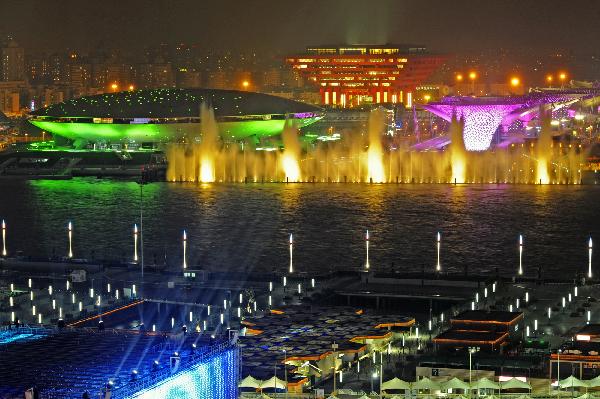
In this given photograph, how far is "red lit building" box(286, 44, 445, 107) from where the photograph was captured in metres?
101

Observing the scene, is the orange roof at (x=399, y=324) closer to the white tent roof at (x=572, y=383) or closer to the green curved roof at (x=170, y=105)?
the white tent roof at (x=572, y=383)

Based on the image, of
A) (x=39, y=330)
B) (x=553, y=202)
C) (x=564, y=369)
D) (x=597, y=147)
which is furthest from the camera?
(x=597, y=147)

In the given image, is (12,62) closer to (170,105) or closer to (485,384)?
(170,105)

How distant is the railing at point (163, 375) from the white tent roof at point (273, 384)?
2.63m

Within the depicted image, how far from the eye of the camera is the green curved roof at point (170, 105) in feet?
209

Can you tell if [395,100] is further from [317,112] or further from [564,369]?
[564,369]

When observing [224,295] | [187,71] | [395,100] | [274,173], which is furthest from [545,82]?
[224,295]

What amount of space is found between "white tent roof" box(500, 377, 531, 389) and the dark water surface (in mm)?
13101

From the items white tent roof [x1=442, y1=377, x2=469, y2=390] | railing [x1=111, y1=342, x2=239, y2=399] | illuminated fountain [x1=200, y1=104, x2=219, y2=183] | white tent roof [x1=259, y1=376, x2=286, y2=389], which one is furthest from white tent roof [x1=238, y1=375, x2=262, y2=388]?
illuminated fountain [x1=200, y1=104, x2=219, y2=183]

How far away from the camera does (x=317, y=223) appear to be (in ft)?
130

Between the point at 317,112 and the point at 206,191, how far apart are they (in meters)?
18.0

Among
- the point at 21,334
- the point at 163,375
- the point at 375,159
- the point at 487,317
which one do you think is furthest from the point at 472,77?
the point at 163,375

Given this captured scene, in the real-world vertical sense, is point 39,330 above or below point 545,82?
below

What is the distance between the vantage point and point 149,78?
11512 cm
